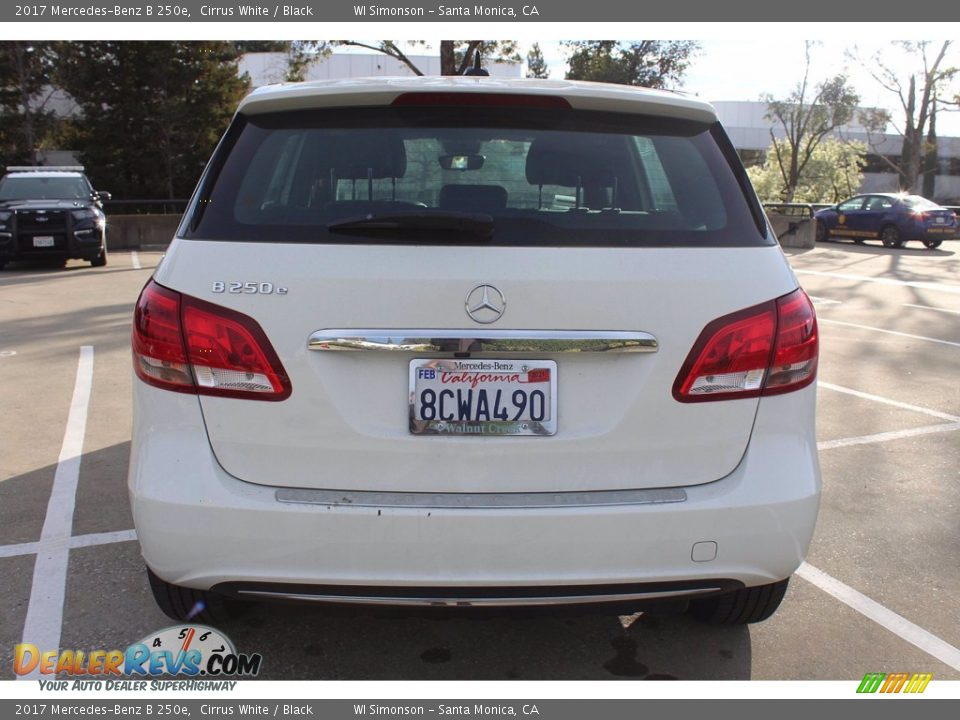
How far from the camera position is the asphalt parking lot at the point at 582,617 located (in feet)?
9.79

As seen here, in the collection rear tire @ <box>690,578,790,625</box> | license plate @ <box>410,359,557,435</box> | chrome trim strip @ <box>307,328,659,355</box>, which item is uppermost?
chrome trim strip @ <box>307,328,659,355</box>

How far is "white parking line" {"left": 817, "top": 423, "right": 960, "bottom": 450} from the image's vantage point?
5.53 m

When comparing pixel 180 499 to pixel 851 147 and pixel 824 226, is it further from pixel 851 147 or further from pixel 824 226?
pixel 851 147

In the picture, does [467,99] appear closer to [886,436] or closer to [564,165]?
[564,165]

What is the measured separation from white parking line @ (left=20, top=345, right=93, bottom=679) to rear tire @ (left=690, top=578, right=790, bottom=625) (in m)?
2.22

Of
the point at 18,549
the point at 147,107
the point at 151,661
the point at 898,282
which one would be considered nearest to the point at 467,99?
the point at 151,661

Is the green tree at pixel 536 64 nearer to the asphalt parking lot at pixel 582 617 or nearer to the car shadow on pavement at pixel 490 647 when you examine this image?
the asphalt parking lot at pixel 582 617

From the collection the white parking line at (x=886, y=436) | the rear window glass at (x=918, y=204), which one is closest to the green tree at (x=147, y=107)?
the rear window glass at (x=918, y=204)

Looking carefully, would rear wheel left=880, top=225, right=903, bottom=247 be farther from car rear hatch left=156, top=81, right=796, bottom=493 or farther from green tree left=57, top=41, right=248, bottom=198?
car rear hatch left=156, top=81, right=796, bottom=493

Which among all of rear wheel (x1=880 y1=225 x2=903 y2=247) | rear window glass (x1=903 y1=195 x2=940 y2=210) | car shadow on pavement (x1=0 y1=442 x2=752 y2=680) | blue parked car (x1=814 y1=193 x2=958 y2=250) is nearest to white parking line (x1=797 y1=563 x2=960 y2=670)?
car shadow on pavement (x1=0 y1=442 x2=752 y2=680)

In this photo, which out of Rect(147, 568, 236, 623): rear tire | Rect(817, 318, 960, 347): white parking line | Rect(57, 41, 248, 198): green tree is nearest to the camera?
Rect(147, 568, 236, 623): rear tire

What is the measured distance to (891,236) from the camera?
24359 millimetres

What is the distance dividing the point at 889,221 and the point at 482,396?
2488cm

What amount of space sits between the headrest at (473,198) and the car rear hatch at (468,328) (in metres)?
0.02
